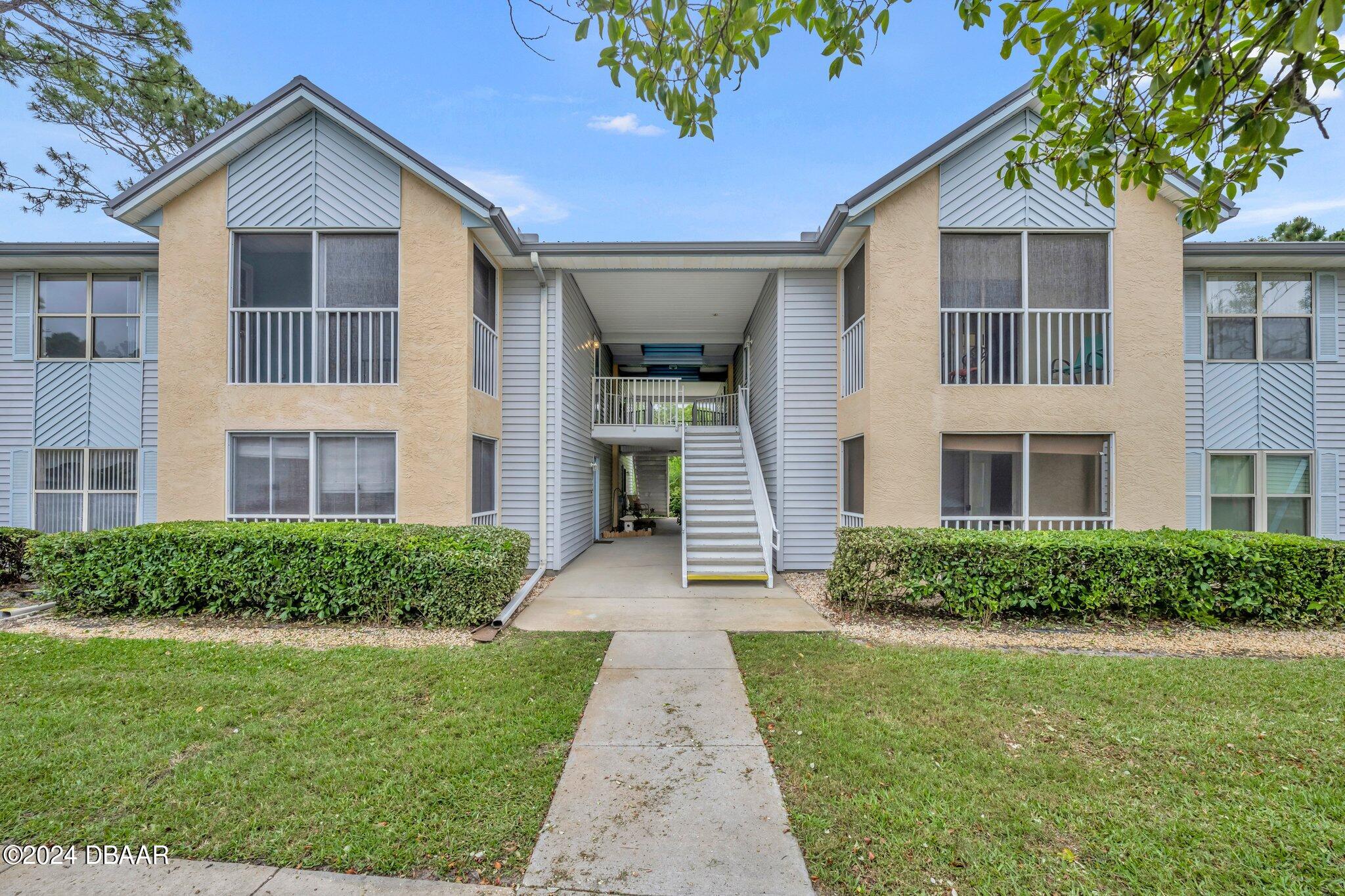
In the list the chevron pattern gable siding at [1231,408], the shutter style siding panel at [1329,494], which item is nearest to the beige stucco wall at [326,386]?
the chevron pattern gable siding at [1231,408]

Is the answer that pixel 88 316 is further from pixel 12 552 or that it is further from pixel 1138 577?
pixel 1138 577

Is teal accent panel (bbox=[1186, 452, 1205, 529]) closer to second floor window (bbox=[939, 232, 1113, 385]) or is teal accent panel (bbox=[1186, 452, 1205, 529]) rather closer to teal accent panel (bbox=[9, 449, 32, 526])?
second floor window (bbox=[939, 232, 1113, 385])

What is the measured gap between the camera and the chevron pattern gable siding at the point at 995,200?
7.79 meters

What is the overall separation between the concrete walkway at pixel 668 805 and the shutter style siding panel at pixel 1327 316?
10.8 metres

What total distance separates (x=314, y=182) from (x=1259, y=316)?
13.8m

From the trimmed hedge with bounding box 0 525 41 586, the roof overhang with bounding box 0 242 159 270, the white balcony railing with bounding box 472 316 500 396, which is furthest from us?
the roof overhang with bounding box 0 242 159 270

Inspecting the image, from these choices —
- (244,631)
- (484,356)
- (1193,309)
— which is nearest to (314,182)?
(484,356)

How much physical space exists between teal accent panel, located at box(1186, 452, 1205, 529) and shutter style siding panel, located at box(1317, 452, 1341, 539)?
1684 millimetres

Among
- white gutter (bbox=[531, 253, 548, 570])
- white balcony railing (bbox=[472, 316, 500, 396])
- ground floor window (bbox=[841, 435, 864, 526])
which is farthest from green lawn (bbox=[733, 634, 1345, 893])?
white balcony railing (bbox=[472, 316, 500, 396])

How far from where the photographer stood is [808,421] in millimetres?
9383

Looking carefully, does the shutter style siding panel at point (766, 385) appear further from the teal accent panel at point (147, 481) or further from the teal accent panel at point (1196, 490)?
the teal accent panel at point (147, 481)

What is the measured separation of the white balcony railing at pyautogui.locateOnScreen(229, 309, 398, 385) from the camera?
774cm

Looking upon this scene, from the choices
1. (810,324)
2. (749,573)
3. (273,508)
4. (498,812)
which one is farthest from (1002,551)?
(273,508)

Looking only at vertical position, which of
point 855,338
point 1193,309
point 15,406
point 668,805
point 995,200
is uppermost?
point 995,200
